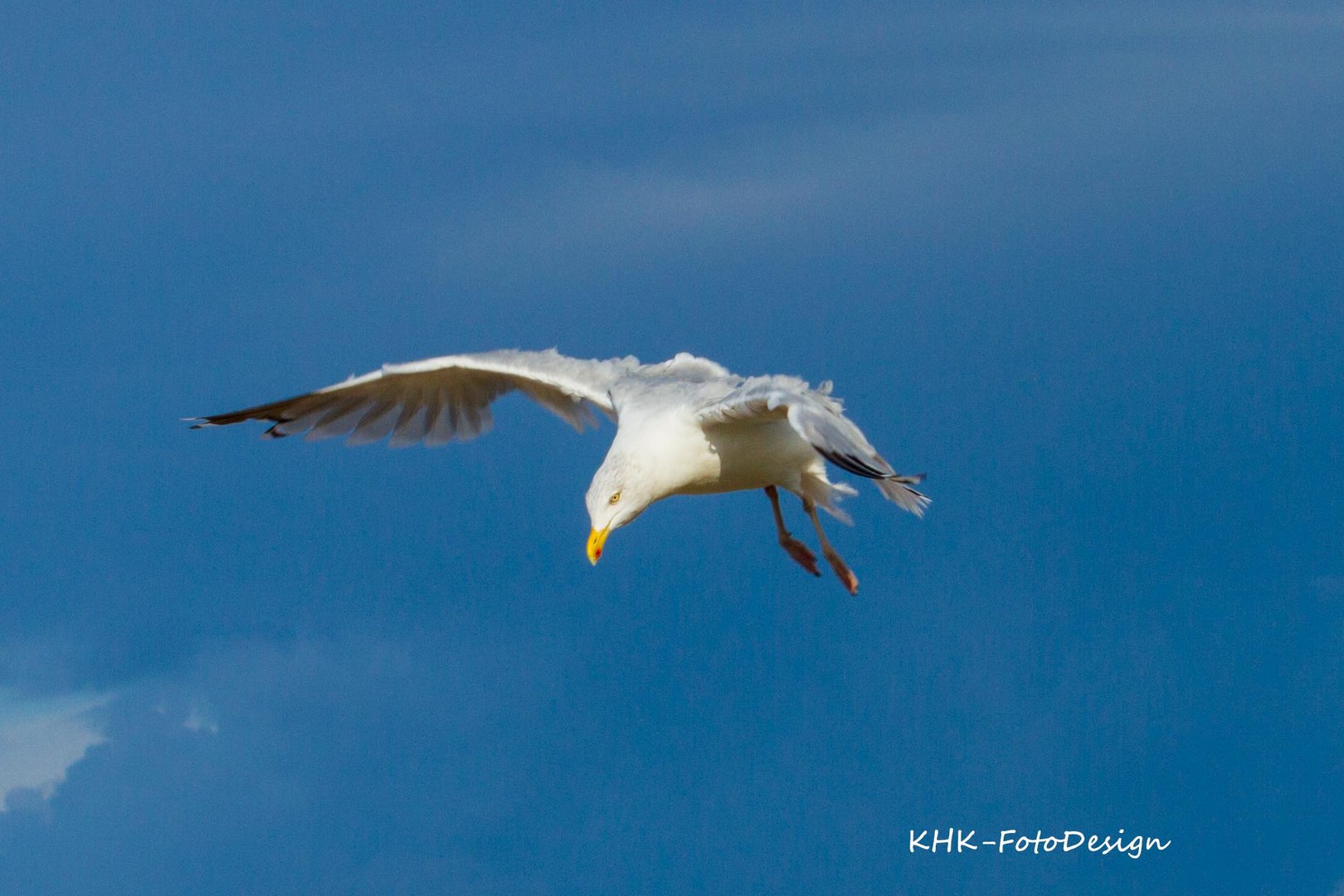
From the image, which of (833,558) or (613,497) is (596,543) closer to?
(613,497)

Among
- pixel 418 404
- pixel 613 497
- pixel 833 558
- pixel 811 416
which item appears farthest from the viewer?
pixel 418 404

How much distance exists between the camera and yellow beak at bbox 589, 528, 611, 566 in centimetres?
906

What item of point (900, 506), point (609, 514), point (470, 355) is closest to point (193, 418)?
point (470, 355)

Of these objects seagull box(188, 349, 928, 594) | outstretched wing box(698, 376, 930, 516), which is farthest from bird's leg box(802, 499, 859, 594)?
outstretched wing box(698, 376, 930, 516)

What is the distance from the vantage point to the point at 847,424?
9445mm

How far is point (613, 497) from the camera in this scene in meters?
9.27

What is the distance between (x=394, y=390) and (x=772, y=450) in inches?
161

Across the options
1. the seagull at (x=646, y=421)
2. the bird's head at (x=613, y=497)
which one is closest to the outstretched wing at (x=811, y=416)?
the seagull at (x=646, y=421)

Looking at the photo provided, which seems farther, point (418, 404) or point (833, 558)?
point (418, 404)

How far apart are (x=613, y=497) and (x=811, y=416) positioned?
1.29 meters

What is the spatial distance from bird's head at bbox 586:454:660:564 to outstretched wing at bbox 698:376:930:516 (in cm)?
57

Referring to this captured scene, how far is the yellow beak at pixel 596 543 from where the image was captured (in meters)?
9.06

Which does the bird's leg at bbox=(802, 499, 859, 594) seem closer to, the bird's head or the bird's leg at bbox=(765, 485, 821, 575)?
the bird's leg at bbox=(765, 485, 821, 575)

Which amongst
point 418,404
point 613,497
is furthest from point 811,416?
point 418,404
